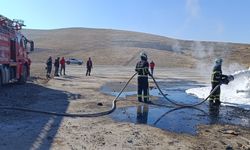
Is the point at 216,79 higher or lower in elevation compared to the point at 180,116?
higher

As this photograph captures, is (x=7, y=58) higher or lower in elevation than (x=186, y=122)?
higher

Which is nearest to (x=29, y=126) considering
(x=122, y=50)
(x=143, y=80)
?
(x=143, y=80)

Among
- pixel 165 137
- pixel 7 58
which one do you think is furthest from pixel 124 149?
pixel 7 58

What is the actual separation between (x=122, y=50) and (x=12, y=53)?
64.4 m

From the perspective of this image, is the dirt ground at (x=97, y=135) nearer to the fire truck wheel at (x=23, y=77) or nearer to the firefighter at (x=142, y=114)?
the firefighter at (x=142, y=114)

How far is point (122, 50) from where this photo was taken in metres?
84.3

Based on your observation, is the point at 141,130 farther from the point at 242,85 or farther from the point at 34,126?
the point at 242,85

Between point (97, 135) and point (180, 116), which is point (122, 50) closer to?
point (180, 116)

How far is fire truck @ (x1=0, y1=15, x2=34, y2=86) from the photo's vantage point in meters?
18.1

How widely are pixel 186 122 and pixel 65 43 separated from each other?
88.1 meters

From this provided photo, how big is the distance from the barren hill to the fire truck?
4008 centimetres

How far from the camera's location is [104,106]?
1280cm

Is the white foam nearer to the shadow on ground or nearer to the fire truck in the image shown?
the shadow on ground

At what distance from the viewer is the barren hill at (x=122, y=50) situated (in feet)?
233
